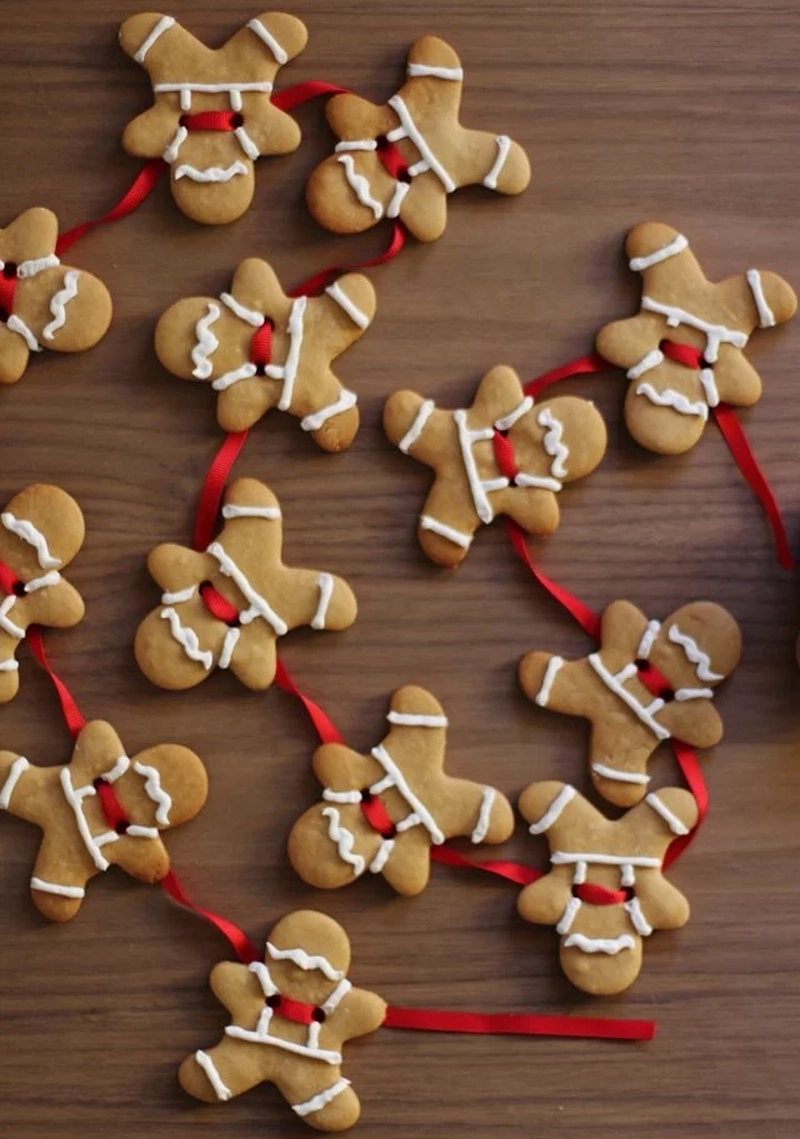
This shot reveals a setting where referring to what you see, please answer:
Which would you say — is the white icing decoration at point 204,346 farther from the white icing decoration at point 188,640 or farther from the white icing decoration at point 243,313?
the white icing decoration at point 188,640

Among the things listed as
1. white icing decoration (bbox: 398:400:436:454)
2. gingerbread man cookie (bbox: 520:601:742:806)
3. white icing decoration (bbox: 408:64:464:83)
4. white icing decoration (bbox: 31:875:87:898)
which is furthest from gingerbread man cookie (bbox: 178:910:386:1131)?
white icing decoration (bbox: 408:64:464:83)

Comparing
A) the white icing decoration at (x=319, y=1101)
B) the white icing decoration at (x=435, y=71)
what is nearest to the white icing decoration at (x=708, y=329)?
the white icing decoration at (x=435, y=71)

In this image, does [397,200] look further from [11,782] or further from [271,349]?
[11,782]

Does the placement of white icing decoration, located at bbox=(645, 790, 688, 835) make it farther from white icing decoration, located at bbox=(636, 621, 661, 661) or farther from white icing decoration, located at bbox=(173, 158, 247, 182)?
white icing decoration, located at bbox=(173, 158, 247, 182)

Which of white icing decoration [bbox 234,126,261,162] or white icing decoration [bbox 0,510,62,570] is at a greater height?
white icing decoration [bbox 234,126,261,162]

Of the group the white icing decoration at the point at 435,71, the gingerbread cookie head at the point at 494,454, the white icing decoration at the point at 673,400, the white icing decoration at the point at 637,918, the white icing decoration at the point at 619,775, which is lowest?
the white icing decoration at the point at 637,918

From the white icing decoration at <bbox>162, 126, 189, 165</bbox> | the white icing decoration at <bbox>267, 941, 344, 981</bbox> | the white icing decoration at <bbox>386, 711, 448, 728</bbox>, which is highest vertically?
the white icing decoration at <bbox>162, 126, 189, 165</bbox>
